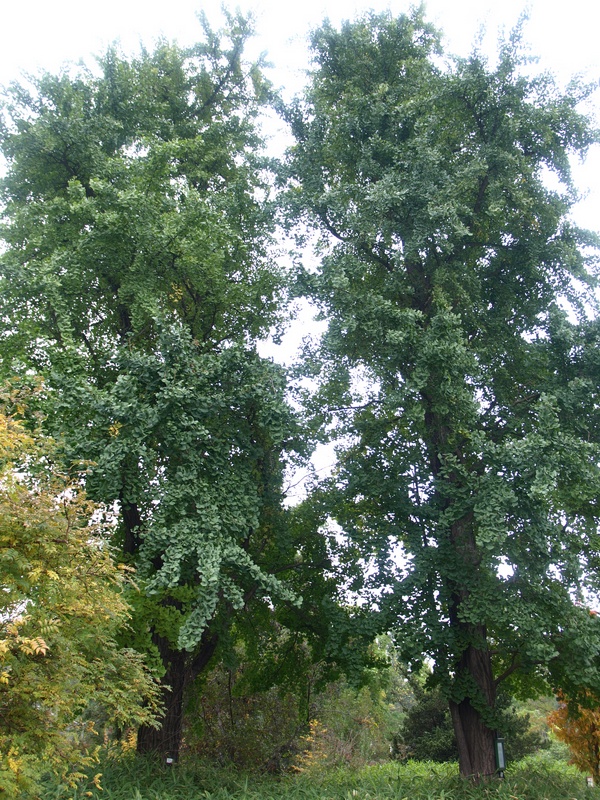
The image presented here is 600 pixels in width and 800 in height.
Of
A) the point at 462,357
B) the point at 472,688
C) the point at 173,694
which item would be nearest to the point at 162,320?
the point at 462,357

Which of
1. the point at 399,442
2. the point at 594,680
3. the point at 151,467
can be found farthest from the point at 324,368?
the point at 594,680

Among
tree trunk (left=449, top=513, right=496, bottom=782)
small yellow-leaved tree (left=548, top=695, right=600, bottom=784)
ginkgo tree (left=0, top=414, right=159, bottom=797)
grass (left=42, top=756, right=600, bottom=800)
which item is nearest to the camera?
ginkgo tree (left=0, top=414, right=159, bottom=797)

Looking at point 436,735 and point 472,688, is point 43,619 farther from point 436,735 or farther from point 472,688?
point 436,735

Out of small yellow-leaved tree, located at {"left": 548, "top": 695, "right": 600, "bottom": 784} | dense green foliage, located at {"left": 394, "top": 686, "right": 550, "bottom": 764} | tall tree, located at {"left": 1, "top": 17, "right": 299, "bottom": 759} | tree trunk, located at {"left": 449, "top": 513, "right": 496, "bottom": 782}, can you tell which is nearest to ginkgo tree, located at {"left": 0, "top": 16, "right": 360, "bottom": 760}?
tall tree, located at {"left": 1, "top": 17, "right": 299, "bottom": 759}

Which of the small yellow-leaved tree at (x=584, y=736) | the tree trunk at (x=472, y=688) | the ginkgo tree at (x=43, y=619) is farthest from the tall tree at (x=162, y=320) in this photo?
the small yellow-leaved tree at (x=584, y=736)

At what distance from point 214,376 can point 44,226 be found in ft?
13.5

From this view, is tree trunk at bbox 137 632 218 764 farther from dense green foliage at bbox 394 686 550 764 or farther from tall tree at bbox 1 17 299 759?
dense green foliage at bbox 394 686 550 764

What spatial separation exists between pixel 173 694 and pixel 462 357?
696 centimetres

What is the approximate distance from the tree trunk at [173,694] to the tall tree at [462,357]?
10.9 ft

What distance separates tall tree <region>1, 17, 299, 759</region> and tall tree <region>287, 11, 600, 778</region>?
1.43 metres

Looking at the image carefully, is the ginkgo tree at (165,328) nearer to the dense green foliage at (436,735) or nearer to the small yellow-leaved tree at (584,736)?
the small yellow-leaved tree at (584,736)

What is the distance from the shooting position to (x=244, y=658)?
13.0m

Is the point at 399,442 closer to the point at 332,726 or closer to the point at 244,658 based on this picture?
the point at 244,658

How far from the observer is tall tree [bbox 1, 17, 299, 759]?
8.81 meters
